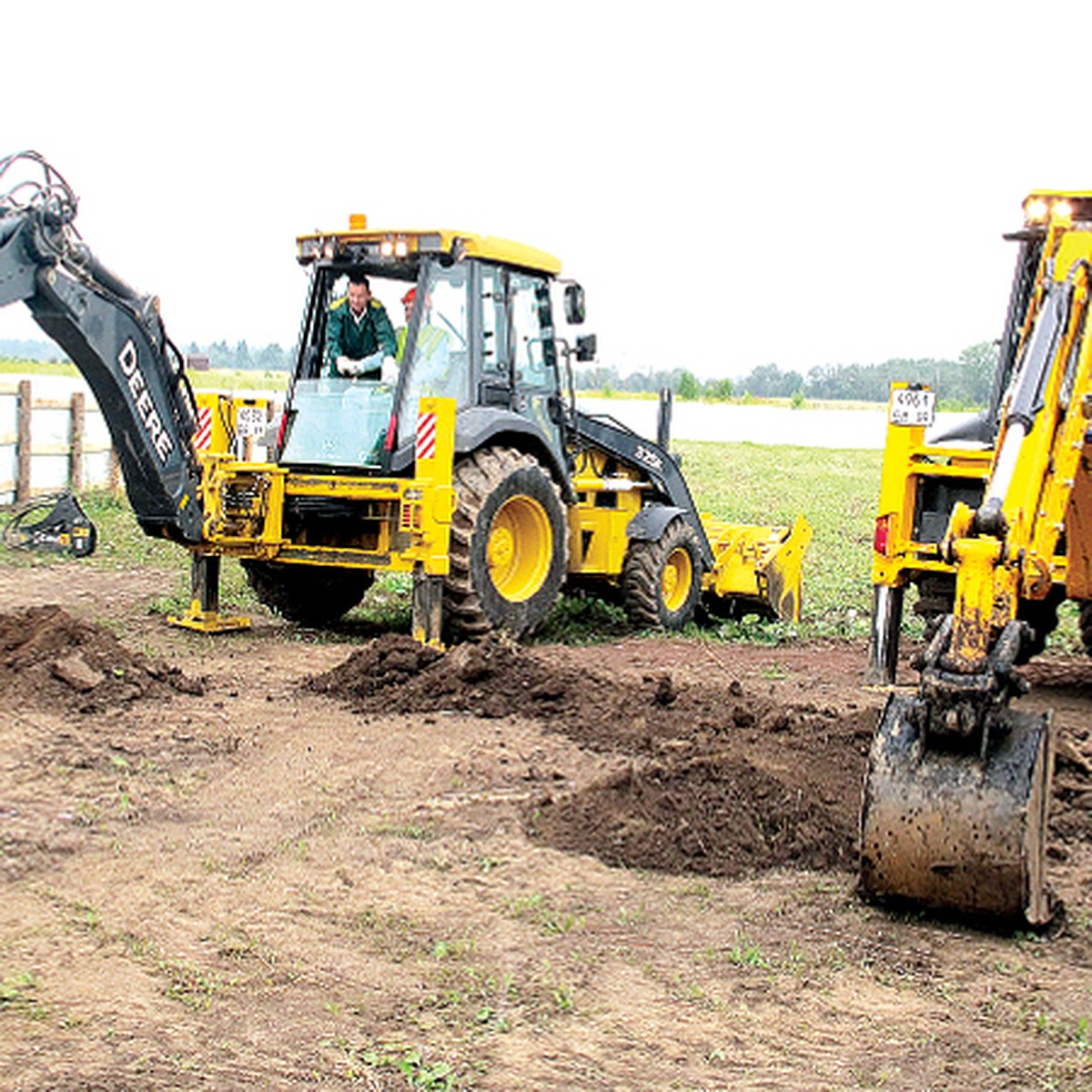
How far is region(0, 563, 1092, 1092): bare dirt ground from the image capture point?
13.0ft

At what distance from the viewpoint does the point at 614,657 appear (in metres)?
10.5

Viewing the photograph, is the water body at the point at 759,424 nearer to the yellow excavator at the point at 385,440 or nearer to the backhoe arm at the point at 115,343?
the yellow excavator at the point at 385,440

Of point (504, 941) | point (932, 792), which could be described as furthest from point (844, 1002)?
point (504, 941)

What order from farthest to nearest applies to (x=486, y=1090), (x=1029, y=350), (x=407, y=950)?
(x=1029, y=350) → (x=407, y=950) → (x=486, y=1090)

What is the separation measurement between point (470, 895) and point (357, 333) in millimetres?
6197

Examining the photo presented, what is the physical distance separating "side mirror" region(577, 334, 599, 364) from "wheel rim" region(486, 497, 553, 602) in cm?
146

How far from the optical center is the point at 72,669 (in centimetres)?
784

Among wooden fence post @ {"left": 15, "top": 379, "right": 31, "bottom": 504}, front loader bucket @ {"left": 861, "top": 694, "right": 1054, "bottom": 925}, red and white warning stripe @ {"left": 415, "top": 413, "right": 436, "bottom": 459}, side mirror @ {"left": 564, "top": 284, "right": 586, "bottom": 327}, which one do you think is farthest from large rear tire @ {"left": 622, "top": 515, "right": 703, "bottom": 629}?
wooden fence post @ {"left": 15, "top": 379, "right": 31, "bottom": 504}

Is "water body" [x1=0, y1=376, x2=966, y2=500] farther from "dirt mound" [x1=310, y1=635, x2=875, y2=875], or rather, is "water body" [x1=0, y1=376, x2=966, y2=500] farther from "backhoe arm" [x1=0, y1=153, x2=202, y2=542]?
"dirt mound" [x1=310, y1=635, x2=875, y2=875]

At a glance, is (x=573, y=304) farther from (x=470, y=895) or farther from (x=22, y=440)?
(x=22, y=440)

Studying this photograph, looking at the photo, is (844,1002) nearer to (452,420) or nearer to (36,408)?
(452,420)

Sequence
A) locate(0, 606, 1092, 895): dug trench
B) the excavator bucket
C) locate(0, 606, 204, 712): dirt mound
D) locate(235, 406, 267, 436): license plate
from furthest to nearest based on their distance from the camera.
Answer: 1. the excavator bucket
2. locate(235, 406, 267, 436): license plate
3. locate(0, 606, 204, 712): dirt mound
4. locate(0, 606, 1092, 895): dug trench

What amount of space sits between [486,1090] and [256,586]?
7.61 metres

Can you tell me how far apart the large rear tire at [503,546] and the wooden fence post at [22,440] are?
32.6ft
